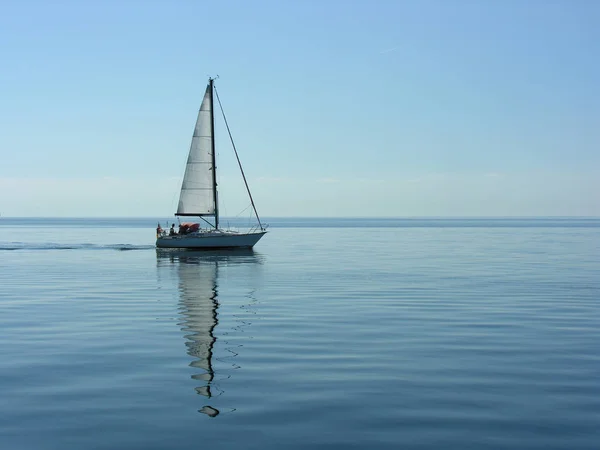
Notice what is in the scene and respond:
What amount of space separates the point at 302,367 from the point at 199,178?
67845mm

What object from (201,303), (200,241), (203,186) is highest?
(203,186)

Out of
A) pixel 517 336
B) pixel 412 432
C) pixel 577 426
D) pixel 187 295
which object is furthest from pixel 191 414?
pixel 187 295

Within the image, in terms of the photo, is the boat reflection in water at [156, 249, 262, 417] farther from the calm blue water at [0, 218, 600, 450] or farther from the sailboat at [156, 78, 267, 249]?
the sailboat at [156, 78, 267, 249]

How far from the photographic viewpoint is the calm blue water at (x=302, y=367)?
1307 cm

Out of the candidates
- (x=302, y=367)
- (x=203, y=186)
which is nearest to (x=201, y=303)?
(x=302, y=367)

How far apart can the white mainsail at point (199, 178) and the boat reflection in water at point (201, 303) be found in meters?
7.89

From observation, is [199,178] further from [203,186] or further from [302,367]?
[302,367]

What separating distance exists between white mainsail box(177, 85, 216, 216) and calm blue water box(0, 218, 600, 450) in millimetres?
44746

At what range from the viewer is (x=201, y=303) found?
3416 centimetres

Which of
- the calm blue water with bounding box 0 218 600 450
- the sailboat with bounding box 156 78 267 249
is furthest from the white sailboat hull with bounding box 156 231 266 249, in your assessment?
the calm blue water with bounding box 0 218 600 450

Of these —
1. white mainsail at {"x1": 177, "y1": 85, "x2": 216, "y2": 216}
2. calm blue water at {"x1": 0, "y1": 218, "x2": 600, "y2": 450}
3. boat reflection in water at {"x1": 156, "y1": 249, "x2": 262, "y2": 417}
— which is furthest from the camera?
white mainsail at {"x1": 177, "y1": 85, "x2": 216, "y2": 216}

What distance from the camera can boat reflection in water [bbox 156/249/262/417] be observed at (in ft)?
60.0

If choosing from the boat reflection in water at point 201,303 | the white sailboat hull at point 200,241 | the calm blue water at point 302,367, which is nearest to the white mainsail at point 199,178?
the white sailboat hull at point 200,241

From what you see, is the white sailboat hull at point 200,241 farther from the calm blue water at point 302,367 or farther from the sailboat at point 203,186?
the calm blue water at point 302,367
